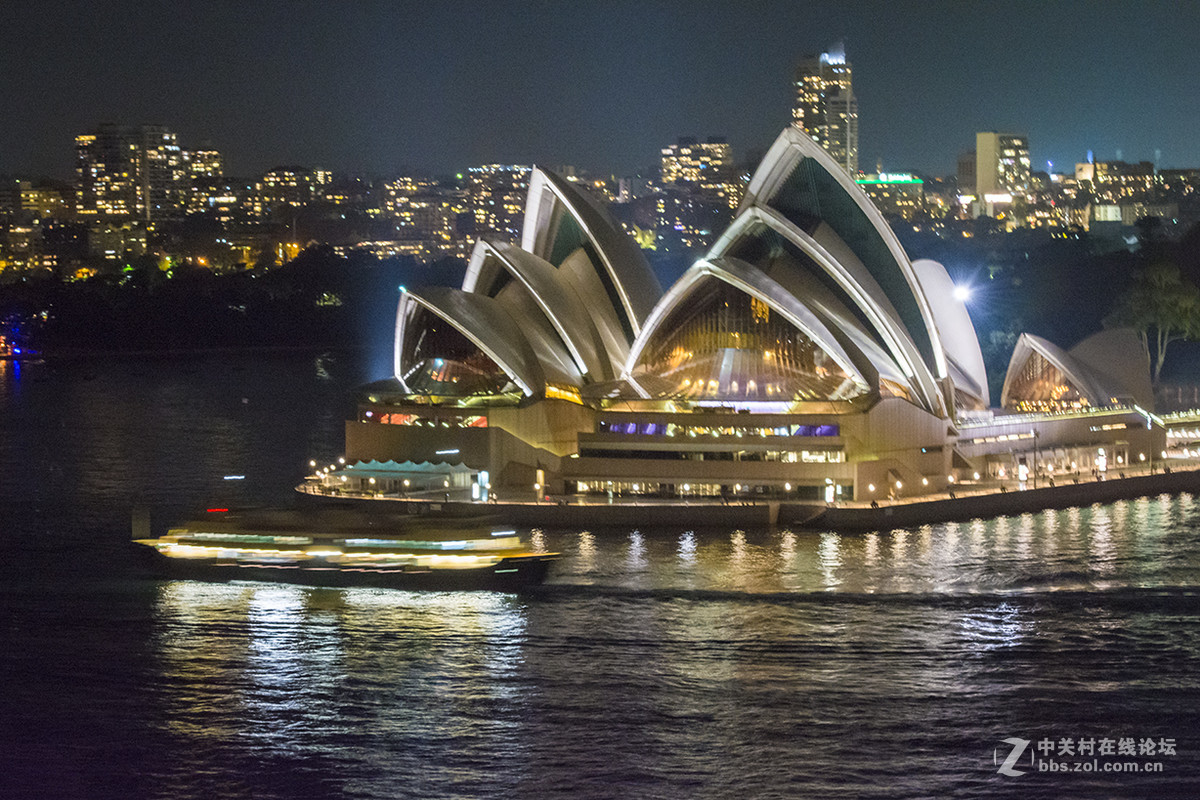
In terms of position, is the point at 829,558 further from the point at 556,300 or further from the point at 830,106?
the point at 830,106

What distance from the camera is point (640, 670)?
23.0m

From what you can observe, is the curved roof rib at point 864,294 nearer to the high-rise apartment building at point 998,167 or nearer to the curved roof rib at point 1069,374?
the curved roof rib at point 1069,374

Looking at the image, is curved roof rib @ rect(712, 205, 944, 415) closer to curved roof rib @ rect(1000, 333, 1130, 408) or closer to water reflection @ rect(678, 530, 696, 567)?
curved roof rib @ rect(1000, 333, 1130, 408)

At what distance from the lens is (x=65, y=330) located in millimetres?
101188

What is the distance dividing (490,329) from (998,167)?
138 metres

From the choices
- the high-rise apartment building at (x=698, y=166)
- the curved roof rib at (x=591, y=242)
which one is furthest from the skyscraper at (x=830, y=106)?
the curved roof rib at (x=591, y=242)

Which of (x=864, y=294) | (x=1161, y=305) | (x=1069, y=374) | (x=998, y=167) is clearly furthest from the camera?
(x=998, y=167)

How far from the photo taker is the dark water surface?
757 inches

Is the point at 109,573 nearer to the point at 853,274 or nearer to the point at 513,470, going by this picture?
the point at 513,470

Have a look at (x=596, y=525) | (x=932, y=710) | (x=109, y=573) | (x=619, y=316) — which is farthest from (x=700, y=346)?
(x=932, y=710)

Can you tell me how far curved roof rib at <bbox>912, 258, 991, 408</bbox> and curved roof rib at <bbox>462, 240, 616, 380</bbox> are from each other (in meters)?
8.71

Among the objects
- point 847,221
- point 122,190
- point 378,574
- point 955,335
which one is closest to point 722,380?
point 847,221

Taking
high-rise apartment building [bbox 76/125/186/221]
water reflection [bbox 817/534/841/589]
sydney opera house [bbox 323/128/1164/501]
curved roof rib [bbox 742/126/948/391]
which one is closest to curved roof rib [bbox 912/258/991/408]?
sydney opera house [bbox 323/128/1164/501]

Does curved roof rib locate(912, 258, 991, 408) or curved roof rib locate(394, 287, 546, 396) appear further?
curved roof rib locate(912, 258, 991, 408)
